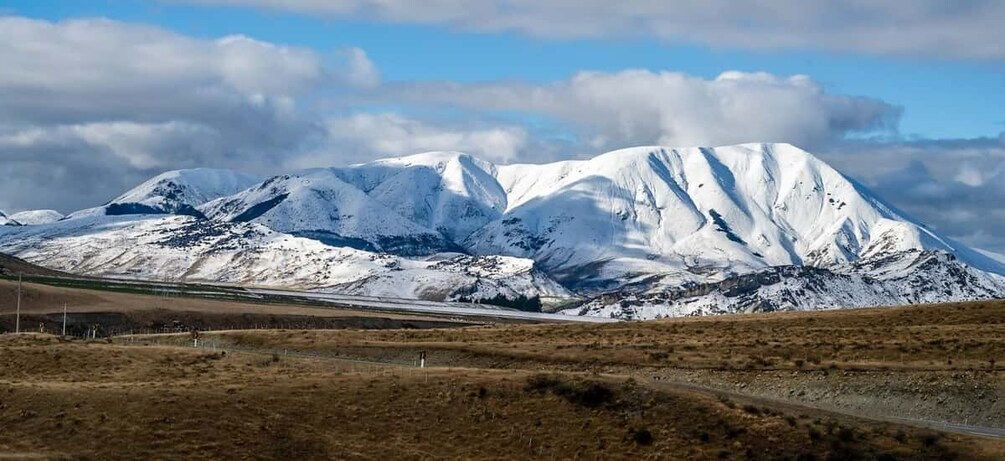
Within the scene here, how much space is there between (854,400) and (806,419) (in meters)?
12.7

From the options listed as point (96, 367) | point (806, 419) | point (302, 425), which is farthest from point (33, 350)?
point (806, 419)

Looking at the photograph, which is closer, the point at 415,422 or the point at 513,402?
the point at 415,422

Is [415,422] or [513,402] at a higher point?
[513,402]

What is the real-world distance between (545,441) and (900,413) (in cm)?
2421

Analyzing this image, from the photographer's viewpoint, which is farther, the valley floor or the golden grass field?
the valley floor

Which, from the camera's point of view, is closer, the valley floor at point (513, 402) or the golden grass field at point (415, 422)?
the golden grass field at point (415, 422)

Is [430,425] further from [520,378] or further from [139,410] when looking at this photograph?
[139,410]

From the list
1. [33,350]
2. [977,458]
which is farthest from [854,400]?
[33,350]

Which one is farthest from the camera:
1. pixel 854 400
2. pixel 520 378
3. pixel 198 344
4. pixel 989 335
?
pixel 198 344

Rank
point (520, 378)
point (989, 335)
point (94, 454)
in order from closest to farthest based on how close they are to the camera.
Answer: point (94, 454) < point (520, 378) < point (989, 335)

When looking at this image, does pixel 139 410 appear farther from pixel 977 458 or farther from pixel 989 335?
pixel 989 335

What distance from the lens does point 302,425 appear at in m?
62.9

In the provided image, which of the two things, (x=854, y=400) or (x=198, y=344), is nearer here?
(x=854, y=400)

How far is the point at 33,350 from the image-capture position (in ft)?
263
